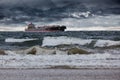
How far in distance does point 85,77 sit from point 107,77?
68cm

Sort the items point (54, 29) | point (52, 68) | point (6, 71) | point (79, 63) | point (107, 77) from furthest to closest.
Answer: point (54, 29)
point (79, 63)
point (52, 68)
point (6, 71)
point (107, 77)

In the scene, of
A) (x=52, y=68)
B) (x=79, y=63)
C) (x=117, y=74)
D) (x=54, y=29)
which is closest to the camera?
(x=117, y=74)

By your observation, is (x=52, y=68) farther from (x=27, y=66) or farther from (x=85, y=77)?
(x=85, y=77)

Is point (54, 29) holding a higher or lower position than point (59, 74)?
lower

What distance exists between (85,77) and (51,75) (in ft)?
3.95

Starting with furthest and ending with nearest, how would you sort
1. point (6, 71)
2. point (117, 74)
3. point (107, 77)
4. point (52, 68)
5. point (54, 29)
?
point (54, 29) < point (52, 68) < point (6, 71) < point (117, 74) < point (107, 77)

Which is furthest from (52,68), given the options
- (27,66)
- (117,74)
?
(117,74)

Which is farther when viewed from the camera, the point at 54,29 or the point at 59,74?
the point at 54,29

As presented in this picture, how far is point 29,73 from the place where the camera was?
490 inches

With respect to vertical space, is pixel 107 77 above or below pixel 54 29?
above

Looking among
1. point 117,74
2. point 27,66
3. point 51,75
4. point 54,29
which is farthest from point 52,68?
point 54,29

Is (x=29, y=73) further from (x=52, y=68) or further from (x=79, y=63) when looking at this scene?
(x=79, y=63)

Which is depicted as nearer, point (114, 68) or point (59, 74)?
point (59, 74)

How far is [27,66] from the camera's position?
1447 centimetres
